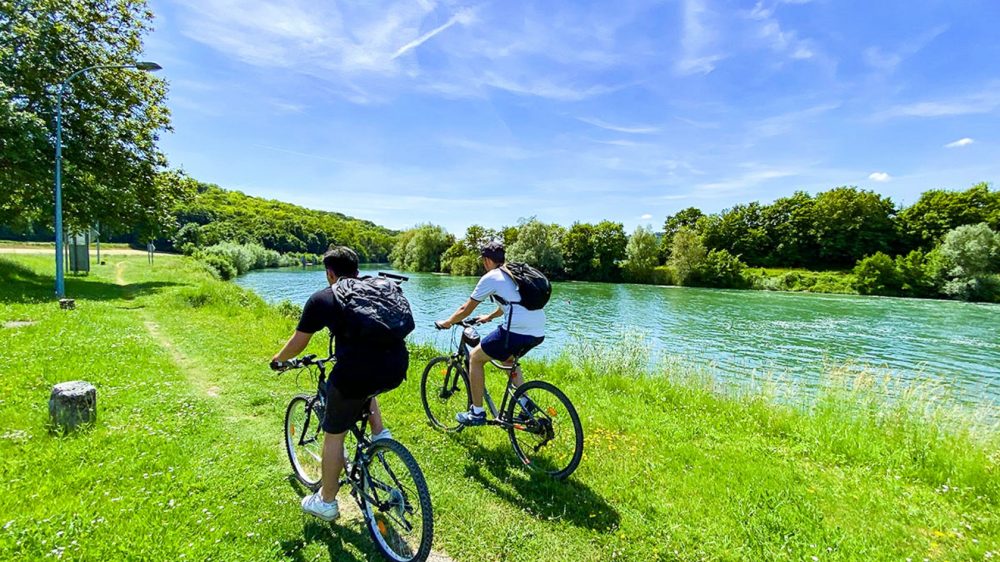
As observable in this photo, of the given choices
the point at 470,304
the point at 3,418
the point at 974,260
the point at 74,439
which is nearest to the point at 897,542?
the point at 470,304

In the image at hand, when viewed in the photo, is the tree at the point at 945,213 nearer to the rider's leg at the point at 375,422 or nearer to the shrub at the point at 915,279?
the shrub at the point at 915,279

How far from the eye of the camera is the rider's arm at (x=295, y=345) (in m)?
3.07

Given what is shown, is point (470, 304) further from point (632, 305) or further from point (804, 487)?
point (632, 305)

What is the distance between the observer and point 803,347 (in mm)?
21938

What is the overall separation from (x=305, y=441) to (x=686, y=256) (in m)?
70.1

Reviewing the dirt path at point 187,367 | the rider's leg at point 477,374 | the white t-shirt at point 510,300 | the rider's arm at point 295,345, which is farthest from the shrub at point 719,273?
the rider's arm at point 295,345

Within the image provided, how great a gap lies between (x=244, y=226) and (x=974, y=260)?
141 m

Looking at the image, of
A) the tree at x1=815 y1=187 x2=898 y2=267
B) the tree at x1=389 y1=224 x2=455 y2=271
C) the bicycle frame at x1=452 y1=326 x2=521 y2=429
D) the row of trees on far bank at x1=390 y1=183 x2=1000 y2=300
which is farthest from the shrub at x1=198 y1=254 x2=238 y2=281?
the tree at x1=815 y1=187 x2=898 y2=267

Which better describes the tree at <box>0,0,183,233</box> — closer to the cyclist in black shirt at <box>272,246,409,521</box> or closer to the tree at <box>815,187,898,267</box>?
the cyclist in black shirt at <box>272,246,409,521</box>

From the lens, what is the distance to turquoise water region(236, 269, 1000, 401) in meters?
17.0

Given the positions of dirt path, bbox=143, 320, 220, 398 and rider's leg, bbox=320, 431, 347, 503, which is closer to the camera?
rider's leg, bbox=320, 431, 347, 503

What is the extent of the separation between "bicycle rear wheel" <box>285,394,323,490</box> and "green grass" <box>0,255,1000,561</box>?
0.20 metres

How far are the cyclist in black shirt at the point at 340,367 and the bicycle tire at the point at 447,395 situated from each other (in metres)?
2.17

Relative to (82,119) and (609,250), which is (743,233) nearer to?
(609,250)
